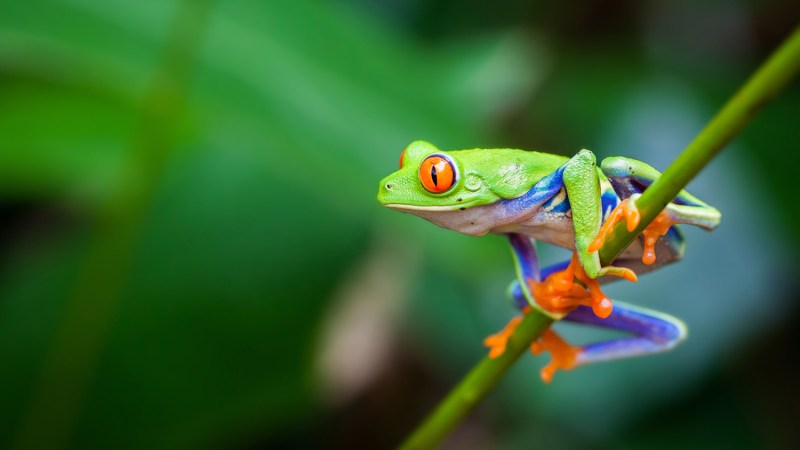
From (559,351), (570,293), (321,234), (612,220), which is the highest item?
(612,220)

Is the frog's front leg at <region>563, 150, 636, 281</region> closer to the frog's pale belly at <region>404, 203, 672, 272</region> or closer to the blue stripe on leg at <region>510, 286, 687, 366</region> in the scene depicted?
the frog's pale belly at <region>404, 203, 672, 272</region>

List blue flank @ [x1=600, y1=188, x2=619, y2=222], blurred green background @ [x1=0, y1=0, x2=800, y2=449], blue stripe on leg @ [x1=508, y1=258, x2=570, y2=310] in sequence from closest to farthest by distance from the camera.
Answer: blue flank @ [x1=600, y1=188, x2=619, y2=222] < blue stripe on leg @ [x1=508, y1=258, x2=570, y2=310] < blurred green background @ [x1=0, y1=0, x2=800, y2=449]

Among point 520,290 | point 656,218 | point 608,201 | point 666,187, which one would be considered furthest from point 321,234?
point 666,187

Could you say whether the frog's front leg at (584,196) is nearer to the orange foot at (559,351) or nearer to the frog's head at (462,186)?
the frog's head at (462,186)

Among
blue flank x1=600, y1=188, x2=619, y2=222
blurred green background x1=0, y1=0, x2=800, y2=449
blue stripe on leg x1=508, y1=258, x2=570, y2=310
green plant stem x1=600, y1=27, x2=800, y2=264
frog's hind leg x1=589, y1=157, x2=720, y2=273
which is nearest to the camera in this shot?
green plant stem x1=600, y1=27, x2=800, y2=264

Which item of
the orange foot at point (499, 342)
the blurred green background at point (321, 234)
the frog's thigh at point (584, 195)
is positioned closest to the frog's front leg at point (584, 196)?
the frog's thigh at point (584, 195)

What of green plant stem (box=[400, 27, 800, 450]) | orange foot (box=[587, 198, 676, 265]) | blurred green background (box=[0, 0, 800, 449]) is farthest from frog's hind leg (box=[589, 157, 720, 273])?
blurred green background (box=[0, 0, 800, 449])

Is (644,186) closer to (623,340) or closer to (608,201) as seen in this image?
(608,201)
